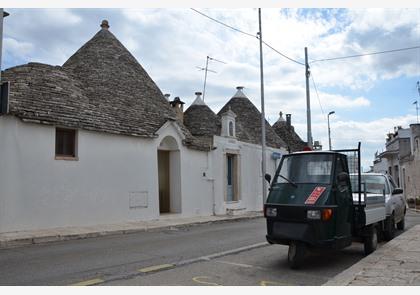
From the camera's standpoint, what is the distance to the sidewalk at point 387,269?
21.9 ft

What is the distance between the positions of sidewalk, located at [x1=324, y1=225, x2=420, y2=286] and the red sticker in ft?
4.37

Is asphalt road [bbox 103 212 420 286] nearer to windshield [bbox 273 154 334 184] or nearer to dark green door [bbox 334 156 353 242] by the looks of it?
dark green door [bbox 334 156 353 242]

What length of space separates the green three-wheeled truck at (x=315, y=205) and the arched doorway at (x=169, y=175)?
457 inches

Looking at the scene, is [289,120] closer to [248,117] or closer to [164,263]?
[248,117]

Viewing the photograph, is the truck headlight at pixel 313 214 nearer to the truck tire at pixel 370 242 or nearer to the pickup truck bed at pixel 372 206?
the pickup truck bed at pixel 372 206

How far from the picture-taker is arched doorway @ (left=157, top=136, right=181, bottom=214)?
2027 cm

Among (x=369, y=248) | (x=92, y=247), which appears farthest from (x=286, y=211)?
(x=92, y=247)

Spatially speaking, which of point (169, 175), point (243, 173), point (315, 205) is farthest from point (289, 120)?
point (315, 205)

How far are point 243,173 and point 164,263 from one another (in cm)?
1720

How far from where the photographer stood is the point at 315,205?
780 cm

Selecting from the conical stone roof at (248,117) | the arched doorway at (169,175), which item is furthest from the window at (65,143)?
the conical stone roof at (248,117)

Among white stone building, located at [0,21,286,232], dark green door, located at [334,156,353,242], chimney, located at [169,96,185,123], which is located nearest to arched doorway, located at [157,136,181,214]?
white stone building, located at [0,21,286,232]
